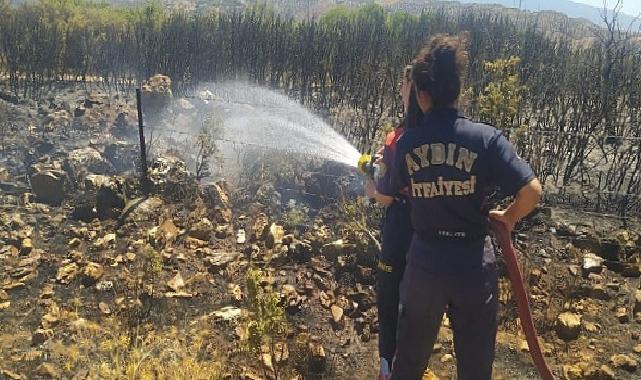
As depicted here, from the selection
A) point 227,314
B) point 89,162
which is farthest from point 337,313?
point 89,162

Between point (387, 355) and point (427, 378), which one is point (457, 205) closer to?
point (387, 355)

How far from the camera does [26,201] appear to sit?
5.10m

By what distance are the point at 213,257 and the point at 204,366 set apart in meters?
1.47

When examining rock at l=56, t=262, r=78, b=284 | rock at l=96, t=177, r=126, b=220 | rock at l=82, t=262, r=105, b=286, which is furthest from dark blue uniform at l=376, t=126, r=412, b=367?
rock at l=96, t=177, r=126, b=220

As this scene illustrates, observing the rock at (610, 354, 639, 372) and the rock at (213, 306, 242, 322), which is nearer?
the rock at (610, 354, 639, 372)

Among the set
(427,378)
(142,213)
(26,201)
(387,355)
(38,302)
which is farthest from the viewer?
(26,201)

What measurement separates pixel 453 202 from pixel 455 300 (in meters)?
0.33

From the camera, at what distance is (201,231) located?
14.5 feet

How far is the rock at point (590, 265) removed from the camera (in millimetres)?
3840

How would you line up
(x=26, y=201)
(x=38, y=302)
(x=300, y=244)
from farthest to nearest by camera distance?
1. (x=26, y=201)
2. (x=300, y=244)
3. (x=38, y=302)

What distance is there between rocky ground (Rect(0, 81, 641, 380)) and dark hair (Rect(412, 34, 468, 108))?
1.28 meters

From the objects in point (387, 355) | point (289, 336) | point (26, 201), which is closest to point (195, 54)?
point (26, 201)

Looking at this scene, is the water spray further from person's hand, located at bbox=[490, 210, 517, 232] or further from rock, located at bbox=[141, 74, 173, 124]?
rock, located at bbox=[141, 74, 173, 124]

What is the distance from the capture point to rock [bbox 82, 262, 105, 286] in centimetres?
368
